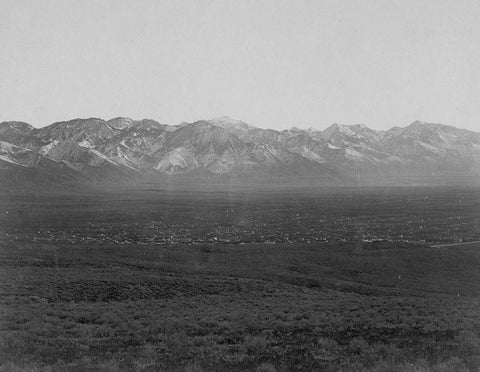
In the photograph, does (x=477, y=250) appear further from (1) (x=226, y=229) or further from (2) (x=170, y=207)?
(2) (x=170, y=207)

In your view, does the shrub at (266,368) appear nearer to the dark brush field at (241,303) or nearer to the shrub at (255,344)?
the dark brush field at (241,303)

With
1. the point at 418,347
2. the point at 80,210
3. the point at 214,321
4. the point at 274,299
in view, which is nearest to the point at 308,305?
the point at 274,299

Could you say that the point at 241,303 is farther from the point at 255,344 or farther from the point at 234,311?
the point at 255,344

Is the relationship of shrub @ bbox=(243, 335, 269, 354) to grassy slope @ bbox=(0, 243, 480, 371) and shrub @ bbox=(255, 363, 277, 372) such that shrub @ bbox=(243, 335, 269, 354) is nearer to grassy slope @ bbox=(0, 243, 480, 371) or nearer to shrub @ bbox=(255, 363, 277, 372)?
grassy slope @ bbox=(0, 243, 480, 371)

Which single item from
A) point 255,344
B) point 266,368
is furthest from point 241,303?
point 266,368

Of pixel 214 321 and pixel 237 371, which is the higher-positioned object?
pixel 237 371
